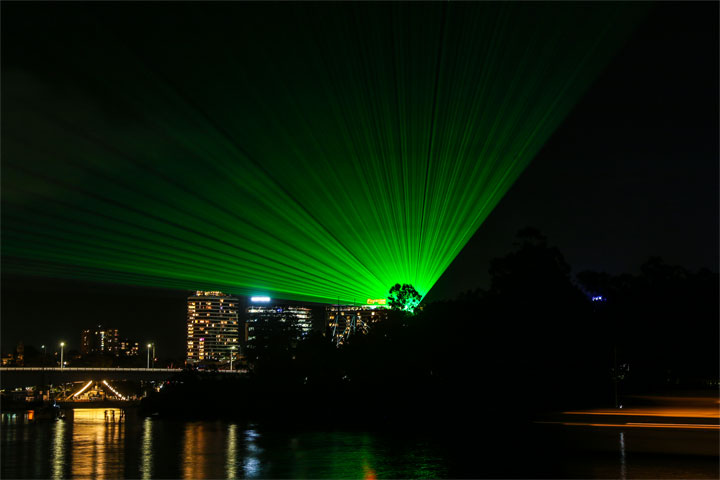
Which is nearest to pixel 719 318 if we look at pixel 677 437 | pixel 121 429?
pixel 677 437

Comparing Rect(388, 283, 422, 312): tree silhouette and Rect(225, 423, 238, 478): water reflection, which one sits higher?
Rect(388, 283, 422, 312): tree silhouette

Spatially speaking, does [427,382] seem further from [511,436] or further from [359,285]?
[359,285]

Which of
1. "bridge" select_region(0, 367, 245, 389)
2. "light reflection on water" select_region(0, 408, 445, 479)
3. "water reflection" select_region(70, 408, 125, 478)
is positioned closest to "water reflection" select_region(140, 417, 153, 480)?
"light reflection on water" select_region(0, 408, 445, 479)

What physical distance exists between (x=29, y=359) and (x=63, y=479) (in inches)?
5950


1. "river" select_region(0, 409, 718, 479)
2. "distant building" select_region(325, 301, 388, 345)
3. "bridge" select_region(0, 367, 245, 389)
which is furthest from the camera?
"bridge" select_region(0, 367, 245, 389)

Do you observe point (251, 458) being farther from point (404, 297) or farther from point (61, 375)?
point (61, 375)

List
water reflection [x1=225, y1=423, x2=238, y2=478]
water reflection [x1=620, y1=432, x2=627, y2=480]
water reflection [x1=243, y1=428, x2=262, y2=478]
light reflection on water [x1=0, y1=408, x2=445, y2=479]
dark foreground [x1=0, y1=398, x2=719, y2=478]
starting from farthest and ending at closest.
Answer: light reflection on water [x1=0, y1=408, x2=445, y2=479], water reflection [x1=225, y1=423, x2=238, y2=478], water reflection [x1=243, y1=428, x2=262, y2=478], dark foreground [x1=0, y1=398, x2=719, y2=478], water reflection [x1=620, y1=432, x2=627, y2=480]

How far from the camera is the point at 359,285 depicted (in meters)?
54.2

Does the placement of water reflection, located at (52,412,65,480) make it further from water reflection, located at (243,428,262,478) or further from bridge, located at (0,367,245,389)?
bridge, located at (0,367,245,389)

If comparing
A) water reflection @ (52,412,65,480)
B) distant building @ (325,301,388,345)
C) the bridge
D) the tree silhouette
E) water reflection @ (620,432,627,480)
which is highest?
the tree silhouette

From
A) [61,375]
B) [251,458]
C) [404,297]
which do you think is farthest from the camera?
[61,375]

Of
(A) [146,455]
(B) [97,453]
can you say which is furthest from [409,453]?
(B) [97,453]

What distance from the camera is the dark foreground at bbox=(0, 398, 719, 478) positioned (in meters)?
19.3

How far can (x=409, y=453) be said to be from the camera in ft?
77.5
